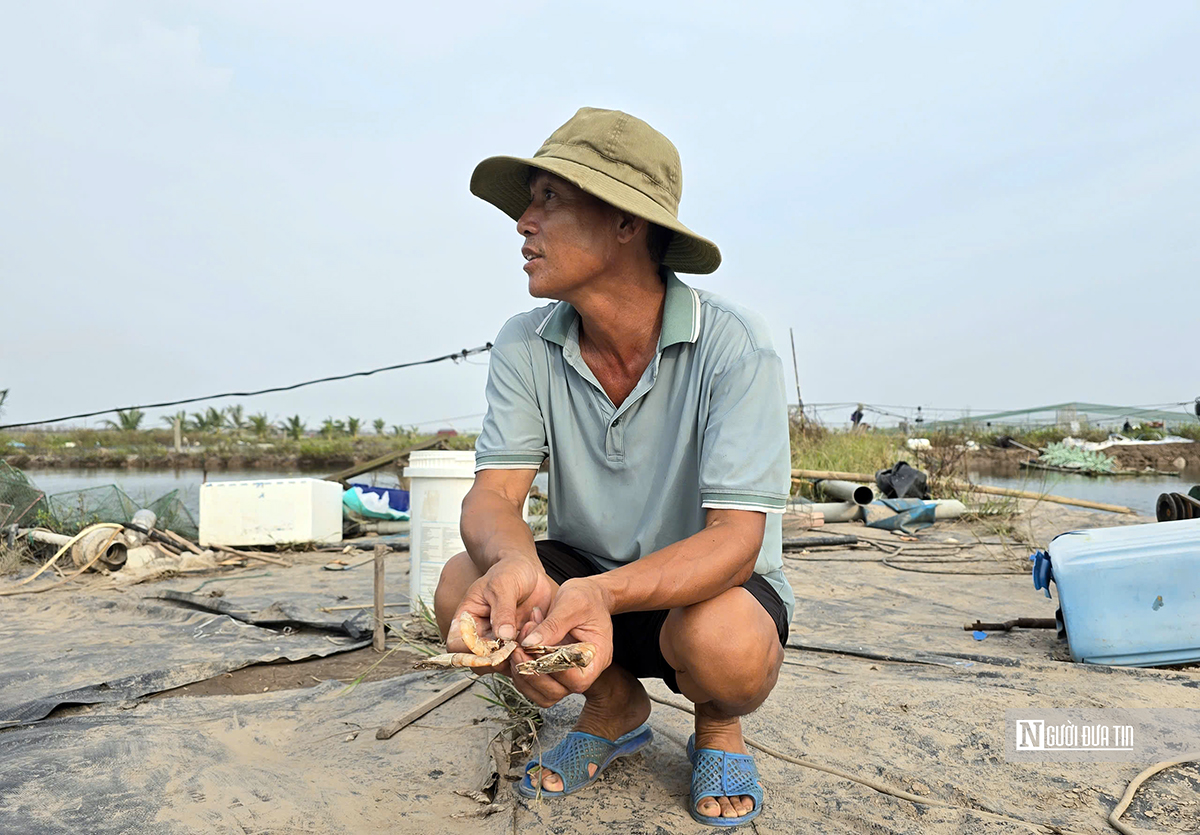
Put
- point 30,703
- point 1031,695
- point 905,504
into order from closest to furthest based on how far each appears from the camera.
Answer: point 1031,695
point 30,703
point 905,504

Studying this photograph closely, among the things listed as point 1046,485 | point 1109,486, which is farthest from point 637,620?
point 1109,486

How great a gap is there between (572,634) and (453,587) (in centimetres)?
50

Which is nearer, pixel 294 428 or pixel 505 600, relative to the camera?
pixel 505 600

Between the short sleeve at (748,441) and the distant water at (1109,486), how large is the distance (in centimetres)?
892

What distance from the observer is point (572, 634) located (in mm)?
1303

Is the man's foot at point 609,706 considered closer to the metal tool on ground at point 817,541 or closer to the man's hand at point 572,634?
the man's hand at point 572,634

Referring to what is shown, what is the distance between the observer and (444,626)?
1766 mm

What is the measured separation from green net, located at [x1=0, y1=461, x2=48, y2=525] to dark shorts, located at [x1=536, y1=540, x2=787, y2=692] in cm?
612

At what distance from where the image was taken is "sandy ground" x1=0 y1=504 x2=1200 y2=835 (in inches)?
62.9

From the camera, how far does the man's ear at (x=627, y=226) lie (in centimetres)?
171

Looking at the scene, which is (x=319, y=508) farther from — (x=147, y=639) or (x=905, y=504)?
(x=905, y=504)

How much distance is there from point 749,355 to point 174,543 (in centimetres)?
573

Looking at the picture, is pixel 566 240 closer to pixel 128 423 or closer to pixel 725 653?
pixel 725 653

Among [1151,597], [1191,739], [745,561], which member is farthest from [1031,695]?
[745,561]
